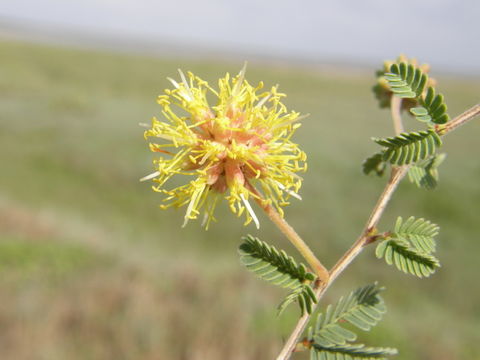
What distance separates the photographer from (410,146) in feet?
3.57

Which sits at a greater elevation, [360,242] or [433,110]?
[433,110]

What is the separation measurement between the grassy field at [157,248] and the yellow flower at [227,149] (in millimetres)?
1697

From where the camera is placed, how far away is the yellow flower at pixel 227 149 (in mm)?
1184

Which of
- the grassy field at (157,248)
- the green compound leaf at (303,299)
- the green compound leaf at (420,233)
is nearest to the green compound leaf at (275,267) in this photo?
the green compound leaf at (303,299)

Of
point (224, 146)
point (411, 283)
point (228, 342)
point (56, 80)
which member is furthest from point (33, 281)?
point (56, 80)

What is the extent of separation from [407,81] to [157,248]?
1172 cm

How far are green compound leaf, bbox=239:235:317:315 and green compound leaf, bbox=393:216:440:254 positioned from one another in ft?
0.97

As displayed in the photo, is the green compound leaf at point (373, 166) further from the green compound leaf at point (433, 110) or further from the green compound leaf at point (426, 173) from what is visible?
the green compound leaf at point (433, 110)

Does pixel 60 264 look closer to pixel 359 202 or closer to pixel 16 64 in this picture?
pixel 359 202

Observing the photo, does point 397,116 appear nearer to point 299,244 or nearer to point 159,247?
point 299,244

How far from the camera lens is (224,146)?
120 centimetres

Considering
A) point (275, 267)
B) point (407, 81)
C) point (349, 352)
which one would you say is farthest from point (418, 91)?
point (349, 352)

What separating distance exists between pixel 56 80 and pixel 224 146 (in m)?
41.2

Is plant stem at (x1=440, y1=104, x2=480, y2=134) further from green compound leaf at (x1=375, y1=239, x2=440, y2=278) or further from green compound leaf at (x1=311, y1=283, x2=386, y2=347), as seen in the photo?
green compound leaf at (x1=311, y1=283, x2=386, y2=347)
